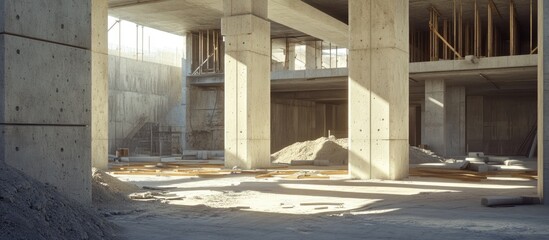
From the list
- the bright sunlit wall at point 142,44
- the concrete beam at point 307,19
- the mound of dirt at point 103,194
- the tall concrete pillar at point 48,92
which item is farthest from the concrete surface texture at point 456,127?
the tall concrete pillar at point 48,92

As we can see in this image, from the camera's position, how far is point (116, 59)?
42.4 m

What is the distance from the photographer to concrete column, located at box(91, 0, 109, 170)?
21969 mm

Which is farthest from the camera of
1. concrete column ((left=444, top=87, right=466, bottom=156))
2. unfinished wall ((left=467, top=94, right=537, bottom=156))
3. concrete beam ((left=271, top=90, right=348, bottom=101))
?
concrete beam ((left=271, top=90, right=348, bottom=101))

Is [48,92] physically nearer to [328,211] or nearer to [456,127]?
[328,211]

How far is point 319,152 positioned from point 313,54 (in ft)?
55.2

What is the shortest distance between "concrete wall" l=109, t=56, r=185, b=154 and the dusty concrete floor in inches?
1135

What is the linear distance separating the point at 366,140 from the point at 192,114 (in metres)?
25.2

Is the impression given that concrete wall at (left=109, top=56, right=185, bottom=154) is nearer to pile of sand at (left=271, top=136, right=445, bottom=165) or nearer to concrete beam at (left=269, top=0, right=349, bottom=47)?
concrete beam at (left=269, top=0, right=349, bottom=47)

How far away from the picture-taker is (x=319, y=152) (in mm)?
28047

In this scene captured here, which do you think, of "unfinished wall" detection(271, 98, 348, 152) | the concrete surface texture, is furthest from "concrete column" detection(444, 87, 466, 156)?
"unfinished wall" detection(271, 98, 348, 152)

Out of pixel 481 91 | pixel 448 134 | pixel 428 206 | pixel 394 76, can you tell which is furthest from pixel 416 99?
pixel 428 206

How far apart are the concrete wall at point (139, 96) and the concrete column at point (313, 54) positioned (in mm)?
9622

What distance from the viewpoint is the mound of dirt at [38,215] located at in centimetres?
578

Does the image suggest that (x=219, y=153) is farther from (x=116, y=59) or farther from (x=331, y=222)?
(x=331, y=222)
